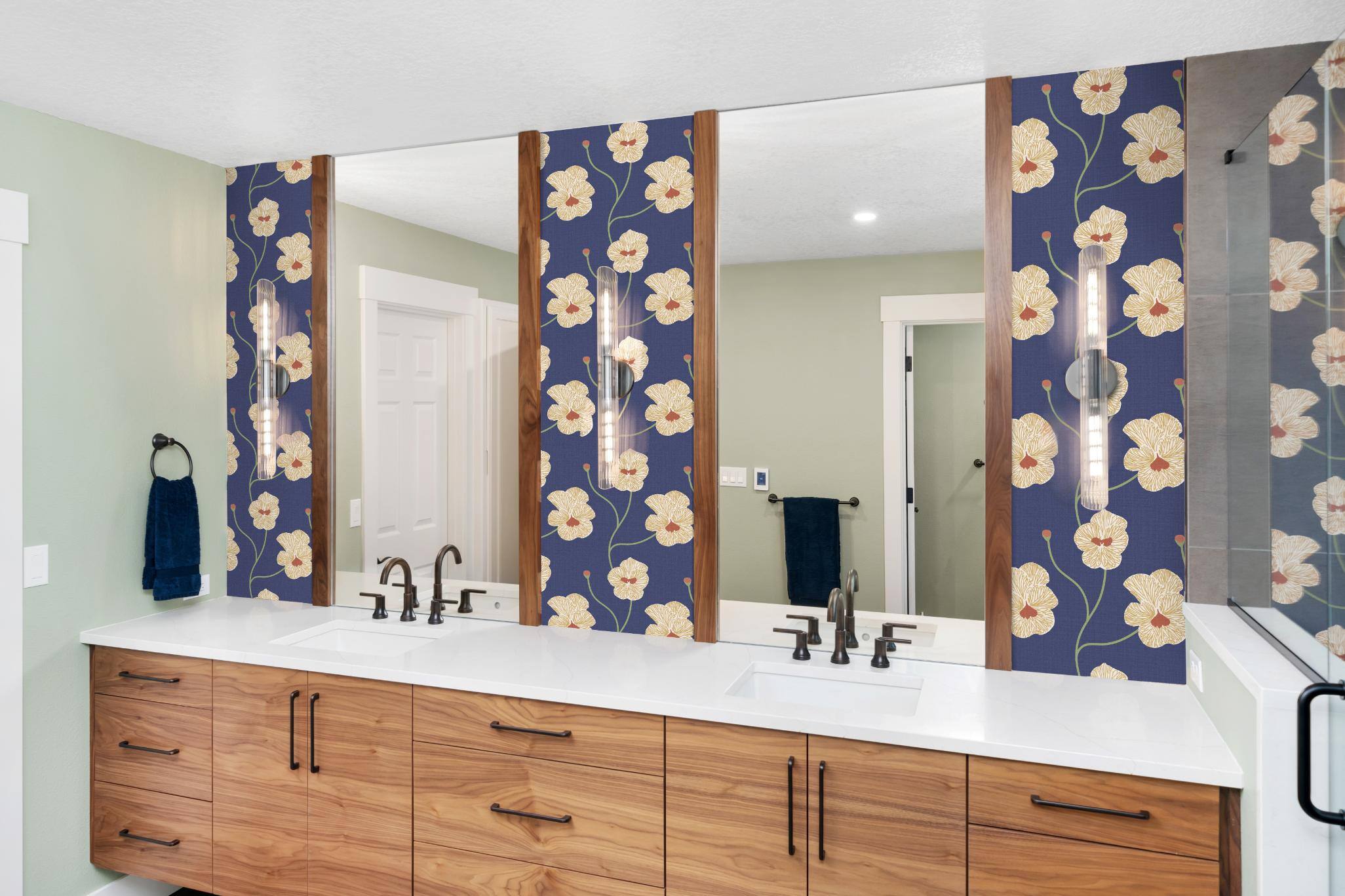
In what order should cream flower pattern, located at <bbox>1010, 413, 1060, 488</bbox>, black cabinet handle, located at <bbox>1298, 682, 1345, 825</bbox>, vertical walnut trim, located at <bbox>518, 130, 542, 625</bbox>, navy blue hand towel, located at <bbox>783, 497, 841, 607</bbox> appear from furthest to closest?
1. vertical walnut trim, located at <bbox>518, 130, 542, 625</bbox>
2. navy blue hand towel, located at <bbox>783, 497, 841, 607</bbox>
3. cream flower pattern, located at <bbox>1010, 413, 1060, 488</bbox>
4. black cabinet handle, located at <bbox>1298, 682, 1345, 825</bbox>

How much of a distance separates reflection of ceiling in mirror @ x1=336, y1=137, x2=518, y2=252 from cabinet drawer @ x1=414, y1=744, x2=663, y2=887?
163 cm

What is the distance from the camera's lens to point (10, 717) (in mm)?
2385

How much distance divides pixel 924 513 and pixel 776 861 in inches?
38.4

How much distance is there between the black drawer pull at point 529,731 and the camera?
2.00 m

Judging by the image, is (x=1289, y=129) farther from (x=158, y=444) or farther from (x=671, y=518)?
(x=158, y=444)

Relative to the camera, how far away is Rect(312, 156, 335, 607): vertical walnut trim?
2900 millimetres

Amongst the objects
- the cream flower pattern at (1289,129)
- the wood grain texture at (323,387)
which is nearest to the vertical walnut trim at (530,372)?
the wood grain texture at (323,387)

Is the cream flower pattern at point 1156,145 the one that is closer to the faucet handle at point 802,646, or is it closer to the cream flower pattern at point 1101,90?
the cream flower pattern at point 1101,90

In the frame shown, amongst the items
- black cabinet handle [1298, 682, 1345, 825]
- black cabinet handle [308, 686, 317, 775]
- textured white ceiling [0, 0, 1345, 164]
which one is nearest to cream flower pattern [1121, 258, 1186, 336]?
textured white ceiling [0, 0, 1345, 164]

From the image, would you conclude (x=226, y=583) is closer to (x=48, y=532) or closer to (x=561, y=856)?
(x=48, y=532)

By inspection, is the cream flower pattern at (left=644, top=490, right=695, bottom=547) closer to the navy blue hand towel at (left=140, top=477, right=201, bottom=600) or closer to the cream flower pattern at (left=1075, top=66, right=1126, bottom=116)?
the cream flower pattern at (left=1075, top=66, right=1126, bottom=116)

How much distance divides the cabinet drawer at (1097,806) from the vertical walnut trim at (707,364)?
0.93m

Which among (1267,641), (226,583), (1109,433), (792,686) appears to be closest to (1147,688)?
(1267,641)

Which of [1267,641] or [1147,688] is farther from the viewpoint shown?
[1147,688]
